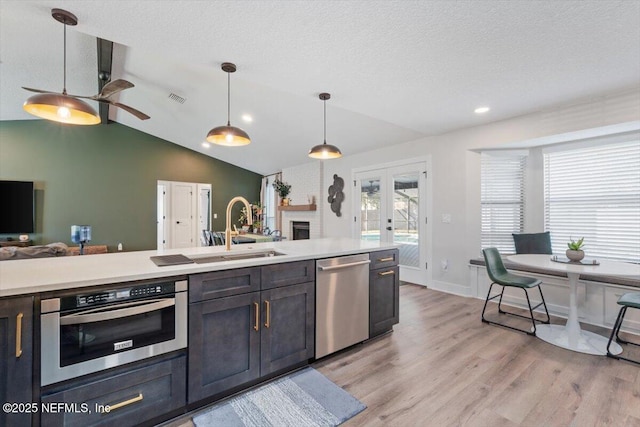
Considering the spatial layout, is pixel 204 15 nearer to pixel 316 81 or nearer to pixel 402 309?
pixel 316 81

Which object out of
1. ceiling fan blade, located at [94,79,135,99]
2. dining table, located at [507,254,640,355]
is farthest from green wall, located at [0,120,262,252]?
dining table, located at [507,254,640,355]

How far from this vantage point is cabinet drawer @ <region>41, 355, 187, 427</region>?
133cm

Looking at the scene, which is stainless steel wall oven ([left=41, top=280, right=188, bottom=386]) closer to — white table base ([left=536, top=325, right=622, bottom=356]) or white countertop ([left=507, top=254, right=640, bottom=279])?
white countertop ([left=507, top=254, right=640, bottom=279])

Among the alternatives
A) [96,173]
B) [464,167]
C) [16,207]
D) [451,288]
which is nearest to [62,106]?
[464,167]

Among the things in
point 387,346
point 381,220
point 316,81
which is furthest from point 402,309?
point 316,81

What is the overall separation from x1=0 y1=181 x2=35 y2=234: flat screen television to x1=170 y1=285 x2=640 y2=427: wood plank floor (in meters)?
6.65

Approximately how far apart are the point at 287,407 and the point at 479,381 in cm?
140

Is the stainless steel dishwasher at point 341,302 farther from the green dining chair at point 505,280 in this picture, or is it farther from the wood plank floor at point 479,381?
the green dining chair at point 505,280

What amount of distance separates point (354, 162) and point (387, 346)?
3984mm

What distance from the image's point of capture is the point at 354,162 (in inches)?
232

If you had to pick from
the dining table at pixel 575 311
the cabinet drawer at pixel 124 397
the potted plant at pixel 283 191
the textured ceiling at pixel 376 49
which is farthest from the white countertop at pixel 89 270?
the potted plant at pixel 283 191

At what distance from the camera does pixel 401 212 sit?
502 cm

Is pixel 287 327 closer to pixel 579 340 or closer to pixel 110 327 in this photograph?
pixel 110 327

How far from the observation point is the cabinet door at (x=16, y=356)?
122 cm
